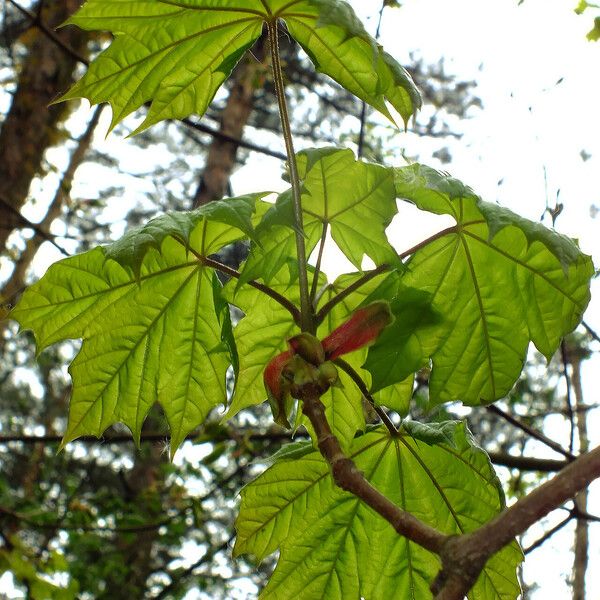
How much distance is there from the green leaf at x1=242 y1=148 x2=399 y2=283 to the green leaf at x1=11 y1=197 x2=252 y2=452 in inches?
6.3

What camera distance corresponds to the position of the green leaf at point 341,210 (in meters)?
1.11

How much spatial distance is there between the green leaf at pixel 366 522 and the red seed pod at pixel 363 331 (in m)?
0.42

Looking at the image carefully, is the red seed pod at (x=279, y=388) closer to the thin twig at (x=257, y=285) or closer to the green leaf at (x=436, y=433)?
the thin twig at (x=257, y=285)

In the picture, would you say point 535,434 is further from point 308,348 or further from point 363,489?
point 363,489

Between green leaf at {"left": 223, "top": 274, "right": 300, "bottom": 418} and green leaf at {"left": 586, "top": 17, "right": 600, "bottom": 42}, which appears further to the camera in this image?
green leaf at {"left": 586, "top": 17, "right": 600, "bottom": 42}

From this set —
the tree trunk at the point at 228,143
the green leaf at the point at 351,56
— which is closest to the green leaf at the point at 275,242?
the green leaf at the point at 351,56

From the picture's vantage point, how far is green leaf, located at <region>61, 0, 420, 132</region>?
1170 millimetres

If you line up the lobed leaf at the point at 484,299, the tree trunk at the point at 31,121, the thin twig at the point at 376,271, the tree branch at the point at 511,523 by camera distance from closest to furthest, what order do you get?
the tree branch at the point at 511,523 → the thin twig at the point at 376,271 → the lobed leaf at the point at 484,299 → the tree trunk at the point at 31,121

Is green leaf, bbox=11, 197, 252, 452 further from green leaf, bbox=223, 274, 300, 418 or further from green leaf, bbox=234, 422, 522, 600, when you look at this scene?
green leaf, bbox=234, 422, 522, 600

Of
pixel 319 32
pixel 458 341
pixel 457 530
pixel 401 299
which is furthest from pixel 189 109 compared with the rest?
pixel 457 530

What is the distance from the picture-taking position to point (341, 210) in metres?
1.17

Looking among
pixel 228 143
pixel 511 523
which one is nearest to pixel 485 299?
pixel 511 523

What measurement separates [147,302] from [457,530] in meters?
0.72

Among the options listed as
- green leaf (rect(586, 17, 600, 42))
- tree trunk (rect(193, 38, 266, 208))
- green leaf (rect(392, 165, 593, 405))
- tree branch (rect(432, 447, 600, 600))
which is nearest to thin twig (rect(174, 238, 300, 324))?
green leaf (rect(392, 165, 593, 405))
